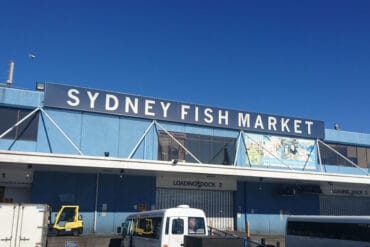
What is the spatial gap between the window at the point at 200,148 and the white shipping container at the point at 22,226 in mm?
13908

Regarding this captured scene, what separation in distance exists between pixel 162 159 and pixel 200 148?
3.11 meters

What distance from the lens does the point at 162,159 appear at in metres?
31.1

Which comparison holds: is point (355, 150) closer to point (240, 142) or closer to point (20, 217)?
point (240, 142)

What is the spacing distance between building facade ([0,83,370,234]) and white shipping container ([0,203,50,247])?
269 inches

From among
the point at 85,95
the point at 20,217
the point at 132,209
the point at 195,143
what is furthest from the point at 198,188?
the point at 20,217

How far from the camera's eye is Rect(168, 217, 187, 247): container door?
1733cm

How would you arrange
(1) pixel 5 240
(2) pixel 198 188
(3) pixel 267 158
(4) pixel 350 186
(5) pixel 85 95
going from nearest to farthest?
(1) pixel 5 240, (5) pixel 85 95, (2) pixel 198 188, (3) pixel 267 158, (4) pixel 350 186

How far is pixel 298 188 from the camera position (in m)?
34.8

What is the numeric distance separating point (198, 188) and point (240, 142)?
466 centimetres

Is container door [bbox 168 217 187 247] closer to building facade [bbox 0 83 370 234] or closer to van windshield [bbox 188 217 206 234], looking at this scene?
van windshield [bbox 188 217 206 234]

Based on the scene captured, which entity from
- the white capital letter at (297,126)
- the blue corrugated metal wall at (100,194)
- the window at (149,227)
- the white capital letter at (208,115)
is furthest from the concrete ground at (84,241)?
the white capital letter at (297,126)

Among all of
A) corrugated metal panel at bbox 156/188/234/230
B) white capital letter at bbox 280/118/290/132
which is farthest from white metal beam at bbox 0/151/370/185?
white capital letter at bbox 280/118/290/132

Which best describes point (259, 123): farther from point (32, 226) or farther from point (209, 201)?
point (32, 226)

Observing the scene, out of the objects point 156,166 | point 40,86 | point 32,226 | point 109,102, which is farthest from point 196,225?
point 40,86
